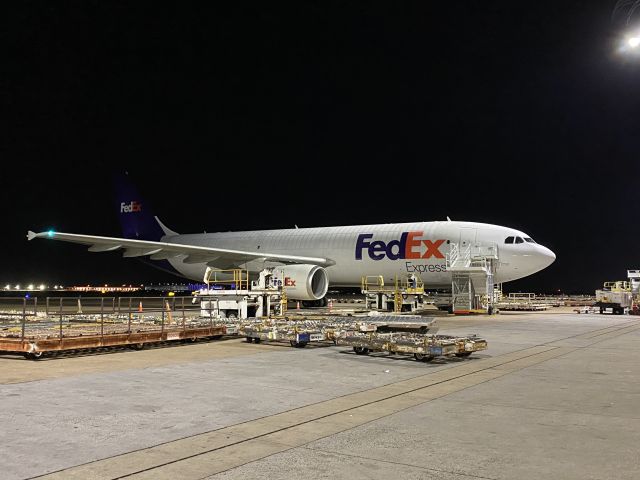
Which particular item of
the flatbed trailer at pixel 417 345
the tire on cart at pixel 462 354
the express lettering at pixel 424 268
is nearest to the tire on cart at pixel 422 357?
the flatbed trailer at pixel 417 345

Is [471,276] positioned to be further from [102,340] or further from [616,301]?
[102,340]

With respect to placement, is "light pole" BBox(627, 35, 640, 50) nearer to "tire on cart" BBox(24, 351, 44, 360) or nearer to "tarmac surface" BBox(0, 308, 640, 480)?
"tarmac surface" BBox(0, 308, 640, 480)

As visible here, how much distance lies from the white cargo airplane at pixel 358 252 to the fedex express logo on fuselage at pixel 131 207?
10621mm

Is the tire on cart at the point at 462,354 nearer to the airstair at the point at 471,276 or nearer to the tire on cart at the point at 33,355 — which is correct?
the tire on cart at the point at 33,355

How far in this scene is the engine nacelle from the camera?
21.5 meters

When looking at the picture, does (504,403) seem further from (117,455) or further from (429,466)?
(117,455)

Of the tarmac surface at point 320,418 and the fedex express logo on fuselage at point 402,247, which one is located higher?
the fedex express logo on fuselage at point 402,247

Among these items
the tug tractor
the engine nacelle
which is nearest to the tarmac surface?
the engine nacelle

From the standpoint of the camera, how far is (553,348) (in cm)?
1162

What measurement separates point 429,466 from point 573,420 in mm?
2200

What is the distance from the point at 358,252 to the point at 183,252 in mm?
7555

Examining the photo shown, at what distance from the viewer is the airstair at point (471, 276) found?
74.2 ft

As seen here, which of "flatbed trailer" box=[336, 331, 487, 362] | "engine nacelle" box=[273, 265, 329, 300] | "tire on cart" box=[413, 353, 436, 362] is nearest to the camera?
"flatbed trailer" box=[336, 331, 487, 362]

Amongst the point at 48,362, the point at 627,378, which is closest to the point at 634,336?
the point at 627,378
